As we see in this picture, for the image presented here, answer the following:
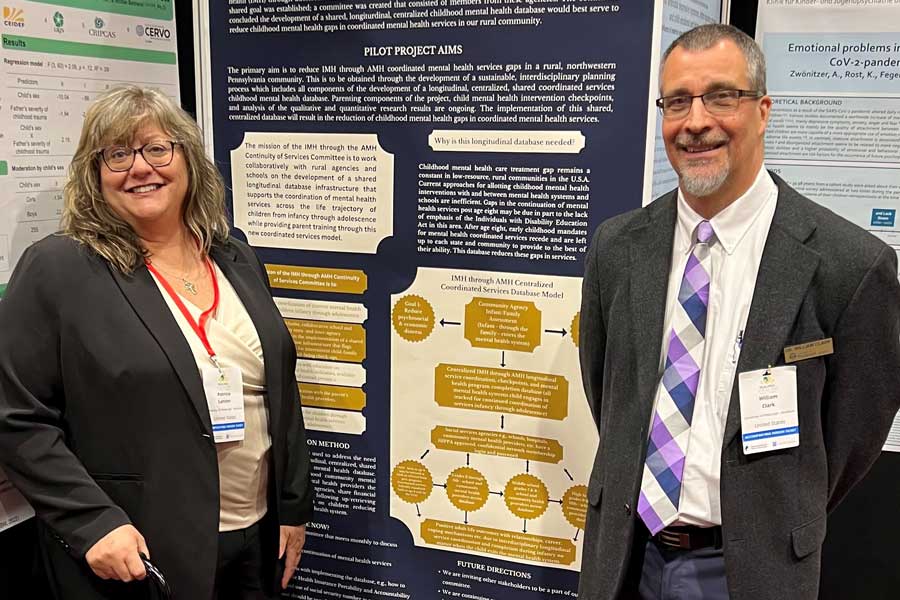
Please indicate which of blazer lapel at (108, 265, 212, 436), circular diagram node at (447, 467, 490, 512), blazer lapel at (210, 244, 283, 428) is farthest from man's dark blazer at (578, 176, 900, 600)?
blazer lapel at (108, 265, 212, 436)

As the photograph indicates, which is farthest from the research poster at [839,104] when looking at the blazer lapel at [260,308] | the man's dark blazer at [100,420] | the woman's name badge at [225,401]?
the man's dark blazer at [100,420]

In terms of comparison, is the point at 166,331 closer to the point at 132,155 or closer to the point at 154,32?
the point at 132,155

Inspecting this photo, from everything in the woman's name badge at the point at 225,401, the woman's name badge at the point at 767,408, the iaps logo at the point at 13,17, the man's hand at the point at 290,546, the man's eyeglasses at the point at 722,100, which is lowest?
the man's hand at the point at 290,546

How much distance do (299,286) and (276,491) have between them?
73 cm

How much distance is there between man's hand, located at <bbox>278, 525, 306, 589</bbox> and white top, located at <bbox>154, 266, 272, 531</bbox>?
13cm

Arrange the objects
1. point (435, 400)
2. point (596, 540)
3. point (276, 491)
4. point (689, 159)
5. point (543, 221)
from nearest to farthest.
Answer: point (689, 159)
point (596, 540)
point (276, 491)
point (543, 221)
point (435, 400)

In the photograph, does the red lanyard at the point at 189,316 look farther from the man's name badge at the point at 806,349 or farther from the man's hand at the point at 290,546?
the man's name badge at the point at 806,349

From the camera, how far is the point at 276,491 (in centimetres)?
200

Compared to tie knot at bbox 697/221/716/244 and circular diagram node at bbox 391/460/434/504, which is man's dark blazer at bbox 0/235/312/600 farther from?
tie knot at bbox 697/221/716/244

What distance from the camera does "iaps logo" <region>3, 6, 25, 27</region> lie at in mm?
1980

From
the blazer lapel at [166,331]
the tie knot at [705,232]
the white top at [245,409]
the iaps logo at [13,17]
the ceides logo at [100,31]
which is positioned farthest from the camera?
the ceides logo at [100,31]

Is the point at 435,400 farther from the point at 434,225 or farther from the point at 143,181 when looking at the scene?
the point at 143,181

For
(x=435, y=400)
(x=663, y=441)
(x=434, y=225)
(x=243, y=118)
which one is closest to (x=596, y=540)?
(x=663, y=441)

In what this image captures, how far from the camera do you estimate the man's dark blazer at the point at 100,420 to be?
1.70m
